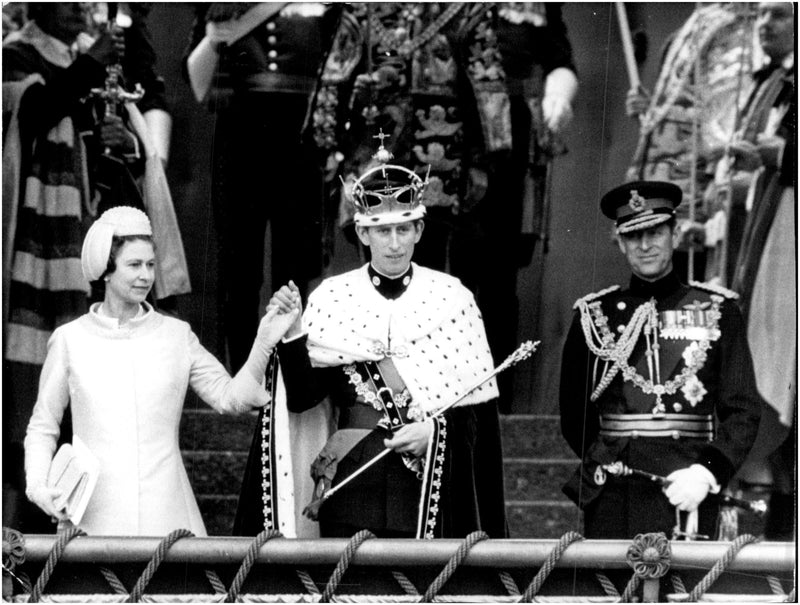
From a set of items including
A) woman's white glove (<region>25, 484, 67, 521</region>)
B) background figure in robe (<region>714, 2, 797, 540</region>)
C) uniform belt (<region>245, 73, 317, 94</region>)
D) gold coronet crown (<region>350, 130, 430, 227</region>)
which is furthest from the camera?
uniform belt (<region>245, 73, 317, 94</region>)

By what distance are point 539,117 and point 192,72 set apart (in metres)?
1.44

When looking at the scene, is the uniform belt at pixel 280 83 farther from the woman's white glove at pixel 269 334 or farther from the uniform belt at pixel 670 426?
the uniform belt at pixel 670 426

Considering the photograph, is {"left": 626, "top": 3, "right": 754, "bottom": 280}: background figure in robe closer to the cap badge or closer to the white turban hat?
the cap badge

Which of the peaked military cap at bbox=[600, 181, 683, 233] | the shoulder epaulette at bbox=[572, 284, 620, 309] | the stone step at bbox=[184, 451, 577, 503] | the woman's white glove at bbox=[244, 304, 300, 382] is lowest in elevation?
the stone step at bbox=[184, 451, 577, 503]

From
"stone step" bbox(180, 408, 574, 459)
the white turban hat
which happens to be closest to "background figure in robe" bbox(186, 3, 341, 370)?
"stone step" bbox(180, 408, 574, 459)

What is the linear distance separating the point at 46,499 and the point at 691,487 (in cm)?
222

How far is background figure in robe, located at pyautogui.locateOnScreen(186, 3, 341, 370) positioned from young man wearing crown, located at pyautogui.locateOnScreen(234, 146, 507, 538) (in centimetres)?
88

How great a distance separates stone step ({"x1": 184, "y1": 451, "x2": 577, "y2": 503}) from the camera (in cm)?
787

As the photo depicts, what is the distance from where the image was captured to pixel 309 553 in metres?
6.31

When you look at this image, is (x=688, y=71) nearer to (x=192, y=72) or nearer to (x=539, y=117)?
(x=539, y=117)

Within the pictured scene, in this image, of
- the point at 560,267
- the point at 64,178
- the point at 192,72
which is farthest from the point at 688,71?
the point at 64,178

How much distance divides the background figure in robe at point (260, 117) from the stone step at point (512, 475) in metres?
0.76

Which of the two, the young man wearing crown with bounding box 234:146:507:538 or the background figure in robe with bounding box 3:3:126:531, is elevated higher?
the background figure in robe with bounding box 3:3:126:531

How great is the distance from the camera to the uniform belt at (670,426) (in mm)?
7055
